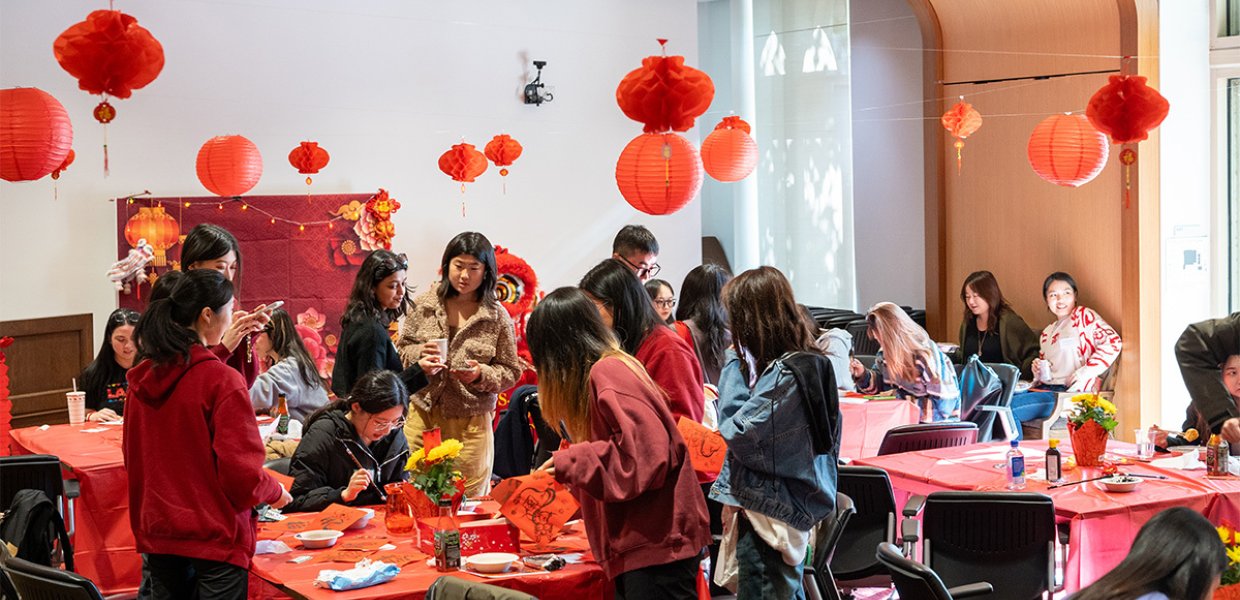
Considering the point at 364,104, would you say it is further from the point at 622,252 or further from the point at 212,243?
the point at 212,243

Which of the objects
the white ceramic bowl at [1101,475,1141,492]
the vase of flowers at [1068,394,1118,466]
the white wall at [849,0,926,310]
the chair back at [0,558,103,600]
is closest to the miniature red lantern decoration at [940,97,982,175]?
the white wall at [849,0,926,310]

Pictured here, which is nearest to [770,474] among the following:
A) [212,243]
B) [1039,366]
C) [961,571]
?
[961,571]

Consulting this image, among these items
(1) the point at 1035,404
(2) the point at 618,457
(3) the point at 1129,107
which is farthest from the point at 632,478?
(1) the point at 1035,404

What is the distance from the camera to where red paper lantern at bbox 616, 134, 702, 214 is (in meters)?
6.23

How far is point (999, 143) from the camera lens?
30.7ft

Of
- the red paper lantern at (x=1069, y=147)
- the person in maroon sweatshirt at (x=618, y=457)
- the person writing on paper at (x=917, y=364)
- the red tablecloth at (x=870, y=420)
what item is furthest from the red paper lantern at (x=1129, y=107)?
the person in maroon sweatshirt at (x=618, y=457)

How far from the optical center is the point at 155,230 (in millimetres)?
7910

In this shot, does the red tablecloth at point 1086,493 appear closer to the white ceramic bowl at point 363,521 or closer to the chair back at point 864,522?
the chair back at point 864,522

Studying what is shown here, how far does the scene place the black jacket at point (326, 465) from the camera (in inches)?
172

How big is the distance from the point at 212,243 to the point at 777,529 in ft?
7.86

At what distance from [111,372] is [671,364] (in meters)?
3.39

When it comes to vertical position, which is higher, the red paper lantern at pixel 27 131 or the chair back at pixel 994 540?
the red paper lantern at pixel 27 131

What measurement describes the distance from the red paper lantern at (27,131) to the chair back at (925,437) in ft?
12.5

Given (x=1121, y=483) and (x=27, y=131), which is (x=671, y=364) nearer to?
(x=1121, y=483)
